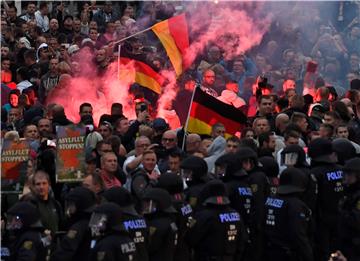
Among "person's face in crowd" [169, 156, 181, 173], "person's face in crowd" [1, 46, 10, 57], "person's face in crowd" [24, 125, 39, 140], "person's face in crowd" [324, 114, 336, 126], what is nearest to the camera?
"person's face in crowd" [169, 156, 181, 173]

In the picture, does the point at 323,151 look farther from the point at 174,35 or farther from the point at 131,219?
the point at 174,35

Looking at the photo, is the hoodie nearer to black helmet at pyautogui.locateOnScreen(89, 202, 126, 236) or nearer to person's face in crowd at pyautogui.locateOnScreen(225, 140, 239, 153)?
person's face in crowd at pyautogui.locateOnScreen(225, 140, 239, 153)

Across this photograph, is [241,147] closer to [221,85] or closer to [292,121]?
[292,121]

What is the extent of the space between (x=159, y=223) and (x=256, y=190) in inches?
71.8

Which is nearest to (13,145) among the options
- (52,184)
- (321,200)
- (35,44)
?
(52,184)

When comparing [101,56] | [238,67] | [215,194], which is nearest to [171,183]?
[215,194]

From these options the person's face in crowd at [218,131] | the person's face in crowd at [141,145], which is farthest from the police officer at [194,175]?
the person's face in crowd at [218,131]

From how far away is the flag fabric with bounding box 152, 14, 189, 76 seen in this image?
79.3 ft

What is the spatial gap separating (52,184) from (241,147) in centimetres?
236

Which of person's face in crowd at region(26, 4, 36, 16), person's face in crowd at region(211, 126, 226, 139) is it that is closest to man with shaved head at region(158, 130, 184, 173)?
person's face in crowd at region(211, 126, 226, 139)

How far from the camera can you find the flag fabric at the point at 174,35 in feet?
79.3

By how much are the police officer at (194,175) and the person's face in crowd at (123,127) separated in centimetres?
331

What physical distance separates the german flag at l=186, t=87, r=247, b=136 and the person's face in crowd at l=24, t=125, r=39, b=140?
2.33 metres

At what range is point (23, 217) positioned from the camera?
15.0 m
